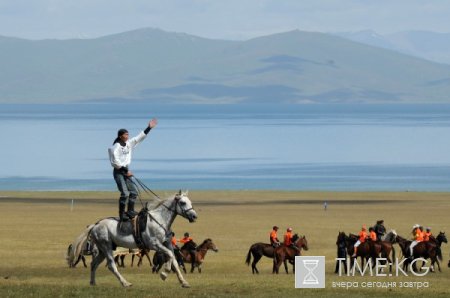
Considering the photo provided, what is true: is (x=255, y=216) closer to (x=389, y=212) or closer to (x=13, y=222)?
(x=389, y=212)

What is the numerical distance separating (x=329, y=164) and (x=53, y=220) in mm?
96897

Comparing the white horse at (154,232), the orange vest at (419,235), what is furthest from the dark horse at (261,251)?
the white horse at (154,232)

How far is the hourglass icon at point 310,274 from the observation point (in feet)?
89.3

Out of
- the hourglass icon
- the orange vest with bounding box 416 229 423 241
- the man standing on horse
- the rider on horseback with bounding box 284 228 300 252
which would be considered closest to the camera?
the man standing on horse

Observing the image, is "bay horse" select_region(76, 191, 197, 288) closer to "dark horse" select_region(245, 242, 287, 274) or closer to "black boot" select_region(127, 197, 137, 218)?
"black boot" select_region(127, 197, 137, 218)

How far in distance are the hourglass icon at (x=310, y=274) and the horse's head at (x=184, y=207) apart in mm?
3358

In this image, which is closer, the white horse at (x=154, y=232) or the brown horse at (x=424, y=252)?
the white horse at (x=154, y=232)

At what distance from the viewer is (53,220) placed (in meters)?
68.2

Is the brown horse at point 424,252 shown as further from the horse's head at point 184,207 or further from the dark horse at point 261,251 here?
the horse's head at point 184,207

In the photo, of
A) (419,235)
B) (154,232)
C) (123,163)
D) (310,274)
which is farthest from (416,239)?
(123,163)

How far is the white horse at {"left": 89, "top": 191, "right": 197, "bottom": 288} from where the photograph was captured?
25.8 m

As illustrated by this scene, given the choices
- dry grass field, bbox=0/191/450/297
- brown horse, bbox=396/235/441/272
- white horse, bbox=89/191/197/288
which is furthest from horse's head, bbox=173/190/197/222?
brown horse, bbox=396/235/441/272

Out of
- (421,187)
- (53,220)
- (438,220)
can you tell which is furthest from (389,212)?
(421,187)

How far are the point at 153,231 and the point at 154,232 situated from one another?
3 centimetres
